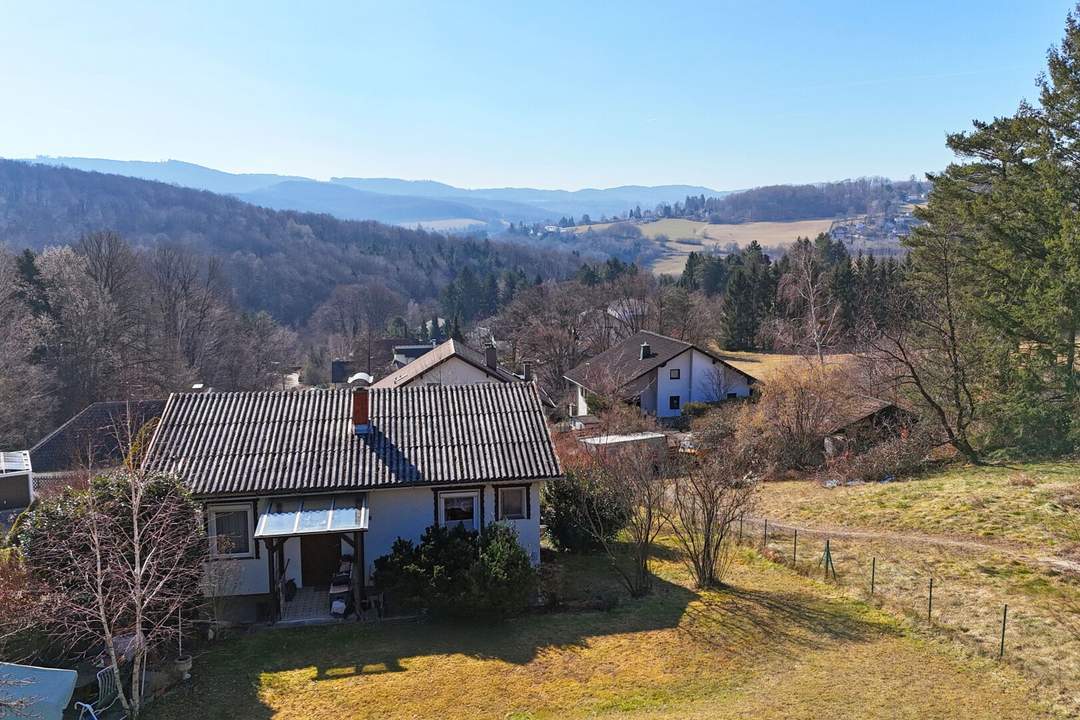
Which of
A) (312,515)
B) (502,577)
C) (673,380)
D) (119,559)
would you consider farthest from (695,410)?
(119,559)

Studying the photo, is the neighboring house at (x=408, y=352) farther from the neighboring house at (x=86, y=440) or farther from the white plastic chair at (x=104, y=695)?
the white plastic chair at (x=104, y=695)

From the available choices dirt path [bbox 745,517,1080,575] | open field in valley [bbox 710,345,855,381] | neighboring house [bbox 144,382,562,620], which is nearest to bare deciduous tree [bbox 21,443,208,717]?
neighboring house [bbox 144,382,562,620]

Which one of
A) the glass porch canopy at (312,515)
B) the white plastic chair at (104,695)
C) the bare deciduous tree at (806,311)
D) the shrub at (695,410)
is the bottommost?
the shrub at (695,410)

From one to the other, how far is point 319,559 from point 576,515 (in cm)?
729

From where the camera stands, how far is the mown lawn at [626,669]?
12562 millimetres

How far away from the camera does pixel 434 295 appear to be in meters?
144

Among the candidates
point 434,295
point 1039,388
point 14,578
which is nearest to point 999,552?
point 1039,388

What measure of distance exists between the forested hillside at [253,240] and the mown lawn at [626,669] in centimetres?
11129

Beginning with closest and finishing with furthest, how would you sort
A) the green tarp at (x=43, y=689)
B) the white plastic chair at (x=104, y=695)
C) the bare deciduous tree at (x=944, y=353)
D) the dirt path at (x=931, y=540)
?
the green tarp at (x=43, y=689), the white plastic chair at (x=104, y=695), the dirt path at (x=931, y=540), the bare deciduous tree at (x=944, y=353)

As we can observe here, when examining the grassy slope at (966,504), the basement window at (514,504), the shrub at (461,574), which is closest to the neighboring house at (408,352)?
the grassy slope at (966,504)

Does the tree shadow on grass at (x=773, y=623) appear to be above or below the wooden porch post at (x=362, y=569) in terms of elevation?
below

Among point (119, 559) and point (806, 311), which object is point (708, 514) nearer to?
point (119, 559)

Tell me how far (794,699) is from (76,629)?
13087 millimetres

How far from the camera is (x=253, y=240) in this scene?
15538cm
